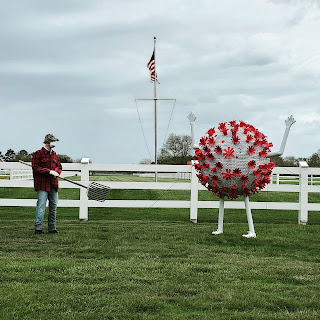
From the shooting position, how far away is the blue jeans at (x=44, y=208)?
907cm

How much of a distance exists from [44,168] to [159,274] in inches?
163

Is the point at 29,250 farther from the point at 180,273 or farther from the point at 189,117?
the point at 189,117

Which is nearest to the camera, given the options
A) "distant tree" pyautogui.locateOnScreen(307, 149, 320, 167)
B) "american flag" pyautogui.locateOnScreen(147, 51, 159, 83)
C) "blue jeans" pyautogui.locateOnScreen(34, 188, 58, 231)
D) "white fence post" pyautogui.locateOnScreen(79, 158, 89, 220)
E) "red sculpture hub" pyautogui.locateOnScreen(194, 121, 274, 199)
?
"red sculpture hub" pyautogui.locateOnScreen(194, 121, 274, 199)

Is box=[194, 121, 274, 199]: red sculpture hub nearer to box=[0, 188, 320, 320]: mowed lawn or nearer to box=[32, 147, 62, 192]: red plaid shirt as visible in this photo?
box=[0, 188, 320, 320]: mowed lawn

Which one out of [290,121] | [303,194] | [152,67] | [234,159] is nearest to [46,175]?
[234,159]

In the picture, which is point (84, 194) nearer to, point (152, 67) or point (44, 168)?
point (44, 168)

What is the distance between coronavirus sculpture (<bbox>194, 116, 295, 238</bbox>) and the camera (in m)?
8.42

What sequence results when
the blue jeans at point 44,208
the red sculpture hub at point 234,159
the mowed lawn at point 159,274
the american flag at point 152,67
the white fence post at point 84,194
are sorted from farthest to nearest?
the american flag at point 152,67, the white fence post at point 84,194, the blue jeans at point 44,208, the red sculpture hub at point 234,159, the mowed lawn at point 159,274

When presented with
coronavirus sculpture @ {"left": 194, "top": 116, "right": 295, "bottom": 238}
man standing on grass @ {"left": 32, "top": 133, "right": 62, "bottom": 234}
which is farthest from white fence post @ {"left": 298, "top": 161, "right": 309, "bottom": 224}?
man standing on grass @ {"left": 32, "top": 133, "right": 62, "bottom": 234}

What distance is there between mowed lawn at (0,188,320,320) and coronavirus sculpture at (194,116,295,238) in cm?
95

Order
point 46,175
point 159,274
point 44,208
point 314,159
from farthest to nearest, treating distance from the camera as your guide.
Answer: point 314,159
point 44,208
point 46,175
point 159,274

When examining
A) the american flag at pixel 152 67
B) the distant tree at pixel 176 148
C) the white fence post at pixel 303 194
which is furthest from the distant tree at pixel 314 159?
the white fence post at pixel 303 194

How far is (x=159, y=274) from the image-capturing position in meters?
5.52

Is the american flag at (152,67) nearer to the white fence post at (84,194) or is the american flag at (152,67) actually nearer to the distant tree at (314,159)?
the white fence post at (84,194)
